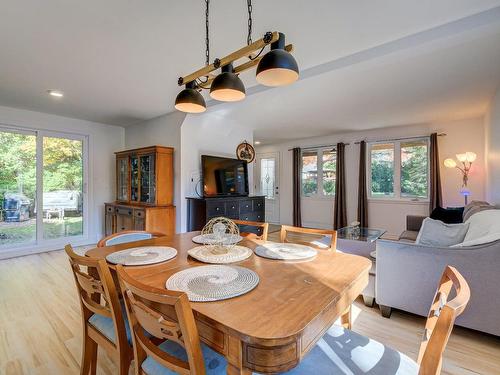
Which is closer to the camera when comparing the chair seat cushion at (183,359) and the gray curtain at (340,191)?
the chair seat cushion at (183,359)

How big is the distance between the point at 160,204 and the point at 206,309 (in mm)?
3488

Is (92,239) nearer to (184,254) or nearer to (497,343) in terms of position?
(184,254)

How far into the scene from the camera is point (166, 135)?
4379 millimetres

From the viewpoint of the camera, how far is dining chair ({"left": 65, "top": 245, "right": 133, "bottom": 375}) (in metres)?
1.13

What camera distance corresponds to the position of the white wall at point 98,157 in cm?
467

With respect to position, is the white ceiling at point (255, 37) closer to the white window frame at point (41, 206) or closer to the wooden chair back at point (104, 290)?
the white window frame at point (41, 206)

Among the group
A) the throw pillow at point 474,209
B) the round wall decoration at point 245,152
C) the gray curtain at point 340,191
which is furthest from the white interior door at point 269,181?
the throw pillow at point 474,209

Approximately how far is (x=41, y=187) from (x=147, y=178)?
1.87 metres

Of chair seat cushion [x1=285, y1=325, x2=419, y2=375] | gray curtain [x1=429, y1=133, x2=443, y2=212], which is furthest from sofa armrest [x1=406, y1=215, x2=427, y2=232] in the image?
chair seat cushion [x1=285, y1=325, x2=419, y2=375]

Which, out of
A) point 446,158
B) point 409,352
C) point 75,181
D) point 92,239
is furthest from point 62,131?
point 446,158

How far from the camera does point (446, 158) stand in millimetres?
4918

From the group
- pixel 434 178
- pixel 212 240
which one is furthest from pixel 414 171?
pixel 212 240

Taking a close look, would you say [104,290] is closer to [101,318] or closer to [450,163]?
[101,318]

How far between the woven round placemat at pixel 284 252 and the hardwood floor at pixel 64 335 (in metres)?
1.02
